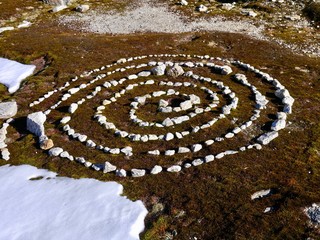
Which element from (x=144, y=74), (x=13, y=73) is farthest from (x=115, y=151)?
(x=13, y=73)

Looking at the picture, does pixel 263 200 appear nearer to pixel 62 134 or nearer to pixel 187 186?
pixel 187 186

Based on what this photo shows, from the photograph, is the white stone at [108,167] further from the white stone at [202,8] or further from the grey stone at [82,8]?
the grey stone at [82,8]

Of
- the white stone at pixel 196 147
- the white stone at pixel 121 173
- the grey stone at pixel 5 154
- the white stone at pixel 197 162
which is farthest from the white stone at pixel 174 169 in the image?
the grey stone at pixel 5 154

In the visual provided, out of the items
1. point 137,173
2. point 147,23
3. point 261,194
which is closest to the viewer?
point 261,194

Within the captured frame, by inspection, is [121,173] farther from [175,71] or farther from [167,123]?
[175,71]

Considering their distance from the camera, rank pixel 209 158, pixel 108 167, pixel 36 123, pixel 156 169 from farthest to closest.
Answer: pixel 36 123
pixel 209 158
pixel 108 167
pixel 156 169

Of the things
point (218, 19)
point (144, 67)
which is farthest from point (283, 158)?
point (218, 19)

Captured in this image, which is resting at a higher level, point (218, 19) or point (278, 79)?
point (278, 79)
